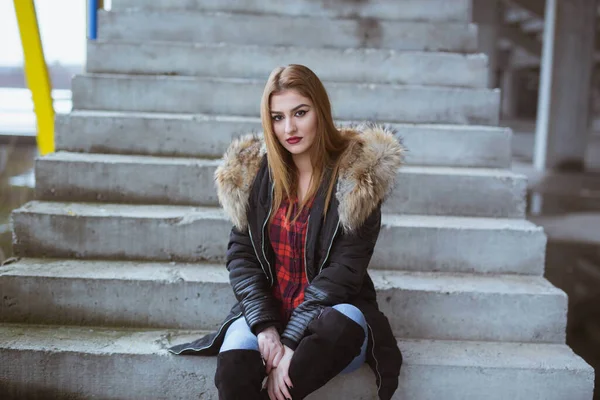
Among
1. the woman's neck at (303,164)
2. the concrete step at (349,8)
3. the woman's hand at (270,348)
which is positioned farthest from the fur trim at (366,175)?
the concrete step at (349,8)

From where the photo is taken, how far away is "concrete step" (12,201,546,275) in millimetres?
2816

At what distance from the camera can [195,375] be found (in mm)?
2311

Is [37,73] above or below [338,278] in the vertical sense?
above

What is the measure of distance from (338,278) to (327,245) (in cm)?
13

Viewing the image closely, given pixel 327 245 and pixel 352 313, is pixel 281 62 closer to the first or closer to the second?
pixel 327 245

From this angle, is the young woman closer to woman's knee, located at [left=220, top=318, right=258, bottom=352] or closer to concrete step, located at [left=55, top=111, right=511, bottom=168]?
woman's knee, located at [left=220, top=318, right=258, bottom=352]

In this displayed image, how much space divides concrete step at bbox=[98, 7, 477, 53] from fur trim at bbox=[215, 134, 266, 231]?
196 cm

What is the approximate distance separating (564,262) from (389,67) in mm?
2212

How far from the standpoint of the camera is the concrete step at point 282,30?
4000mm

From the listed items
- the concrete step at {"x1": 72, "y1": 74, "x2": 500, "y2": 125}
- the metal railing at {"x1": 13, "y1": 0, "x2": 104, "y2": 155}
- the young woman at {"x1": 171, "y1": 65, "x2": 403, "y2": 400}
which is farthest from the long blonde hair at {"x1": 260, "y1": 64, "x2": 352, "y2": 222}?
the metal railing at {"x1": 13, "y1": 0, "x2": 104, "y2": 155}

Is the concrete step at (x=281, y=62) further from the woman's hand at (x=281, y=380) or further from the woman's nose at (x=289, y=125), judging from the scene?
the woman's hand at (x=281, y=380)

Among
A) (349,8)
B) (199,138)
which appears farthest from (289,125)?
(349,8)

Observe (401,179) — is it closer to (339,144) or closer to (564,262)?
(339,144)

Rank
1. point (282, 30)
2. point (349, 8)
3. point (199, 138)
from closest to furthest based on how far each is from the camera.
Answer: point (199, 138) → point (282, 30) → point (349, 8)
